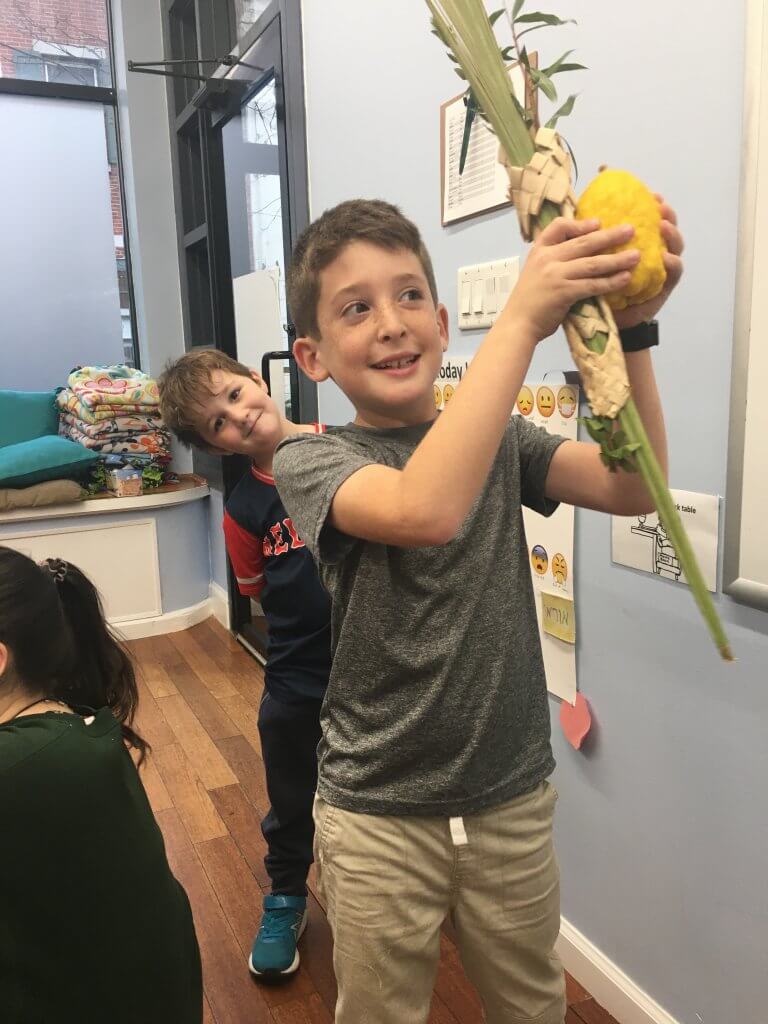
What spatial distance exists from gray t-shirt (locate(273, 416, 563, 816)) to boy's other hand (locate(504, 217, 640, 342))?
28cm

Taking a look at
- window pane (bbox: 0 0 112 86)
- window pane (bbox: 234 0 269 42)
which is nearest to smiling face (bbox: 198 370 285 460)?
window pane (bbox: 234 0 269 42)

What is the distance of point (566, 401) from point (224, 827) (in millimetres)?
1517

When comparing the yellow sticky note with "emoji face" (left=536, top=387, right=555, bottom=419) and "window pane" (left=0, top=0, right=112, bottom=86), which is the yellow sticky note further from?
"window pane" (left=0, top=0, right=112, bottom=86)

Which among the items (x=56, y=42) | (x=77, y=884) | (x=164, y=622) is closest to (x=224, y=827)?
(x=77, y=884)

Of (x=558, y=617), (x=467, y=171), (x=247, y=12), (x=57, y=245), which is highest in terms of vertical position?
(x=247, y=12)

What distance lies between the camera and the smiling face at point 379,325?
2.71 ft

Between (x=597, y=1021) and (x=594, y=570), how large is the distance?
85 centimetres

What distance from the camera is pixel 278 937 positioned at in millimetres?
1672

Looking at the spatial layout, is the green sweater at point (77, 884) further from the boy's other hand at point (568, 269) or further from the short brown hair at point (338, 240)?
the boy's other hand at point (568, 269)

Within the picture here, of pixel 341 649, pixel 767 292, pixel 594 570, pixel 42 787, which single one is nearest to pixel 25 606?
pixel 42 787

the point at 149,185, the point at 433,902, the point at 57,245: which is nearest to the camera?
the point at 433,902

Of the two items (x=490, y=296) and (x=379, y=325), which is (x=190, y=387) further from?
(x=379, y=325)

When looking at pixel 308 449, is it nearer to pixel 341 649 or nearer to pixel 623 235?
pixel 341 649

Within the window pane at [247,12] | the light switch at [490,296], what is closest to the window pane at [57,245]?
the window pane at [247,12]
